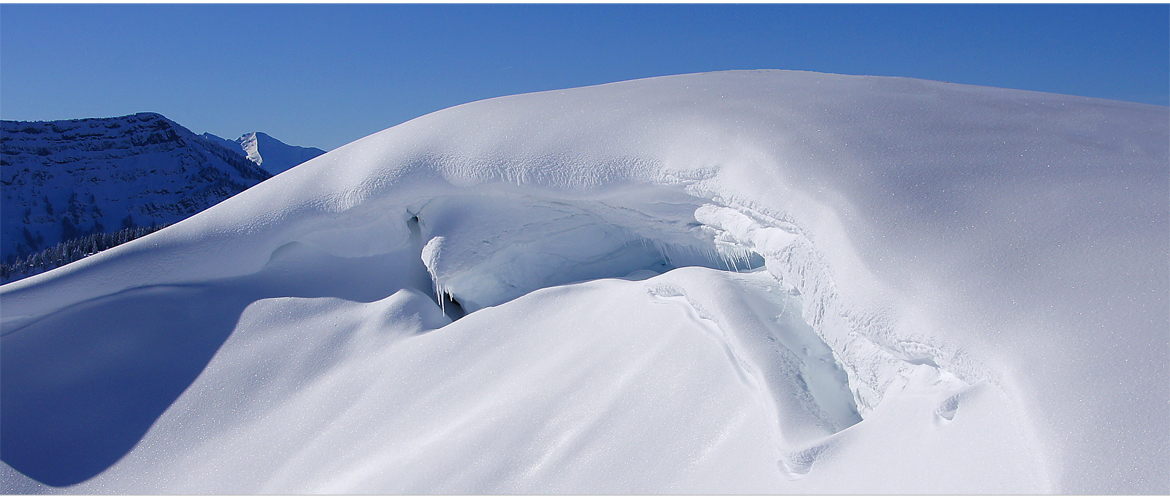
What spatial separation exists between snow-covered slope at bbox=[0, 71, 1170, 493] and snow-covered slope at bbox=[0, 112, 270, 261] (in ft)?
268

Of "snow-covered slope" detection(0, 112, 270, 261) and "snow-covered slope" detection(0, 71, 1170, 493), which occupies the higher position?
"snow-covered slope" detection(0, 112, 270, 261)

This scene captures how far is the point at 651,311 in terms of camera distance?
287 cm

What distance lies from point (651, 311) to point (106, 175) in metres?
101

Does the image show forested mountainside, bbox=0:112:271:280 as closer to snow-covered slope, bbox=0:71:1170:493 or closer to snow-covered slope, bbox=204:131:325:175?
snow-covered slope, bbox=204:131:325:175

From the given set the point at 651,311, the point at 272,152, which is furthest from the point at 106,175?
the point at 651,311

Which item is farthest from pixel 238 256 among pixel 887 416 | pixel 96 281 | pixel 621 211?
pixel 887 416

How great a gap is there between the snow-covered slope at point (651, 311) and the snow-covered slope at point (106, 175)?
81742 millimetres

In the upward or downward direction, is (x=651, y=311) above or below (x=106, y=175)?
below

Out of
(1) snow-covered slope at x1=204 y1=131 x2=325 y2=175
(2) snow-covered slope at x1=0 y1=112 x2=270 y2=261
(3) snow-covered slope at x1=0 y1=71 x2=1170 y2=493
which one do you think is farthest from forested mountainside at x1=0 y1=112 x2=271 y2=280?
(3) snow-covered slope at x1=0 y1=71 x2=1170 y2=493

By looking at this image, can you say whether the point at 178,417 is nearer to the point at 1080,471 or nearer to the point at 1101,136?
the point at 1080,471

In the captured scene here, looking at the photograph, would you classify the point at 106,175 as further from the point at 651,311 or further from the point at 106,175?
the point at 651,311

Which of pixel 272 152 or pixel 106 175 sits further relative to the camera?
pixel 272 152

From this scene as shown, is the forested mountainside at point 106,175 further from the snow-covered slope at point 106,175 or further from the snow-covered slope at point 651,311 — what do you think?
the snow-covered slope at point 651,311

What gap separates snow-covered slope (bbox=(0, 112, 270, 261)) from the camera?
73.0 m
